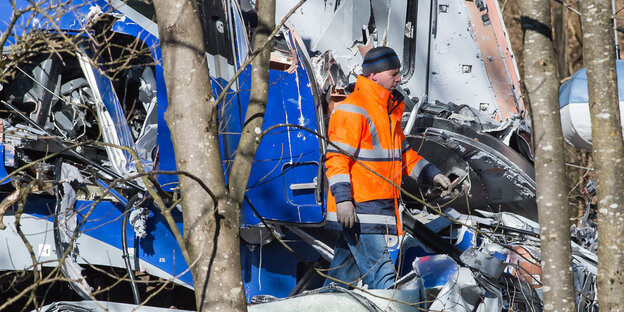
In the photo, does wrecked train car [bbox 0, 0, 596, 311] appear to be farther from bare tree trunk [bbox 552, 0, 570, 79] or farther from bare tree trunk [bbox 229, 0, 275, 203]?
bare tree trunk [bbox 552, 0, 570, 79]

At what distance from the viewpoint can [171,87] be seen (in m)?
3.17

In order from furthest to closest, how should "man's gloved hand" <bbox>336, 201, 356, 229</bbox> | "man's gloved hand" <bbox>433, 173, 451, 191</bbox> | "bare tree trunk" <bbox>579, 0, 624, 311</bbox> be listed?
1. "man's gloved hand" <bbox>433, 173, 451, 191</bbox>
2. "man's gloved hand" <bbox>336, 201, 356, 229</bbox>
3. "bare tree trunk" <bbox>579, 0, 624, 311</bbox>

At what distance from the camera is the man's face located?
497cm

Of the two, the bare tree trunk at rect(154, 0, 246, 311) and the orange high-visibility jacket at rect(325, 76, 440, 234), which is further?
the orange high-visibility jacket at rect(325, 76, 440, 234)

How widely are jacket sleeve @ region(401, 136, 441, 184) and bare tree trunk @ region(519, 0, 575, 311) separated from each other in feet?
5.02

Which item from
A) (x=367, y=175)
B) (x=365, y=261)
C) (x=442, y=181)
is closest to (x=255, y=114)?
(x=367, y=175)

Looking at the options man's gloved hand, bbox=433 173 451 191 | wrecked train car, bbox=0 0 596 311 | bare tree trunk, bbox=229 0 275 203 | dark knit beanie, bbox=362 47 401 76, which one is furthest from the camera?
man's gloved hand, bbox=433 173 451 191

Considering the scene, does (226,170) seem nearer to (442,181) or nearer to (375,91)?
(375,91)

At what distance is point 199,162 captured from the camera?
10.2 ft

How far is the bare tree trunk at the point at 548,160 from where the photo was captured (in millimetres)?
3555

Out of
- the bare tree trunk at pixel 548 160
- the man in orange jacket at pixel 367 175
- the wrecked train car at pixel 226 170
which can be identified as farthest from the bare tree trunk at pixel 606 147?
the man in orange jacket at pixel 367 175

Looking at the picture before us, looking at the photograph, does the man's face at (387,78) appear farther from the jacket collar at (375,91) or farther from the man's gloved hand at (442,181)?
the man's gloved hand at (442,181)

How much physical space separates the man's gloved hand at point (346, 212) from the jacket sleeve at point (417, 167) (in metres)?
0.71

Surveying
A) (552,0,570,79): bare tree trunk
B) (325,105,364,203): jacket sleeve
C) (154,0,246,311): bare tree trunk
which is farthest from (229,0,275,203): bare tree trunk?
(552,0,570,79): bare tree trunk
